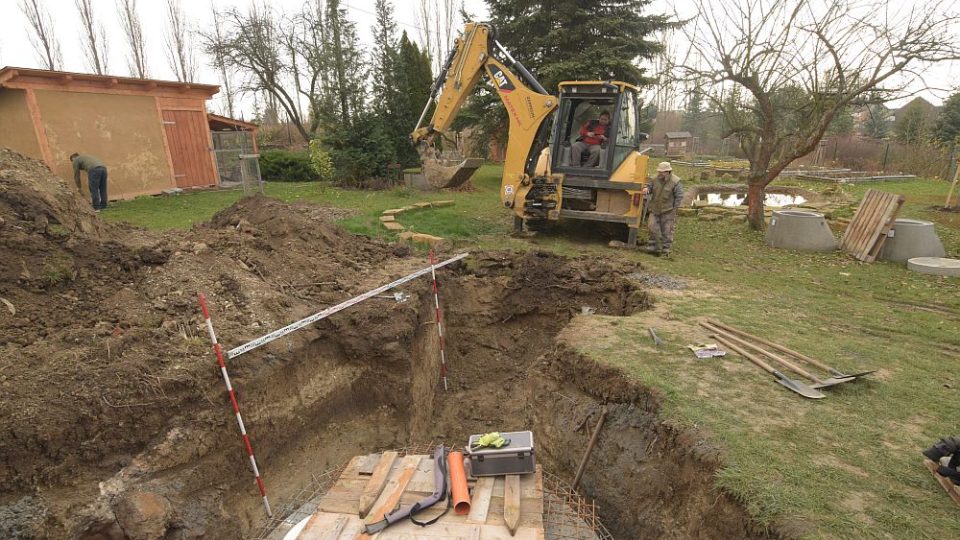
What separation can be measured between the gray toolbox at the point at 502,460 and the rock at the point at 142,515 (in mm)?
2371

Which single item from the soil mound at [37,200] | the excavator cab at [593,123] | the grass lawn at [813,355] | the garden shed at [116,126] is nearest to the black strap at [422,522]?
the grass lawn at [813,355]

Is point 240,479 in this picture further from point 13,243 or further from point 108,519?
point 13,243

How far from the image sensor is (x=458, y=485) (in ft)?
10.9

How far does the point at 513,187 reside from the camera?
29.2 ft

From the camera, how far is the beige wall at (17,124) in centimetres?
1083

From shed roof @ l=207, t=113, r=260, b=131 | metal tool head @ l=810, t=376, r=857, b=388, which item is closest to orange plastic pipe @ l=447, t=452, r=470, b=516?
metal tool head @ l=810, t=376, r=857, b=388

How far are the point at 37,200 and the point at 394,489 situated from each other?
15.0ft

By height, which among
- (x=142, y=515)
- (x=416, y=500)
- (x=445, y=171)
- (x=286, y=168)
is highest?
(x=286, y=168)

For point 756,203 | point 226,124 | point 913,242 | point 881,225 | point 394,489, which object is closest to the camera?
point 394,489

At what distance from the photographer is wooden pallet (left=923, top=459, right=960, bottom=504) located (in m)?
2.83

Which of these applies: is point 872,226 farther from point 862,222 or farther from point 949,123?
point 949,123

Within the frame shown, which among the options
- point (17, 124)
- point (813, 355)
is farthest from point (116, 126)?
point (813, 355)

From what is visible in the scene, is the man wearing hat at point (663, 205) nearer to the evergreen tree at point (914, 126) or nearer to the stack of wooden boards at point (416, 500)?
the stack of wooden boards at point (416, 500)

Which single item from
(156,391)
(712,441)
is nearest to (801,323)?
(712,441)
